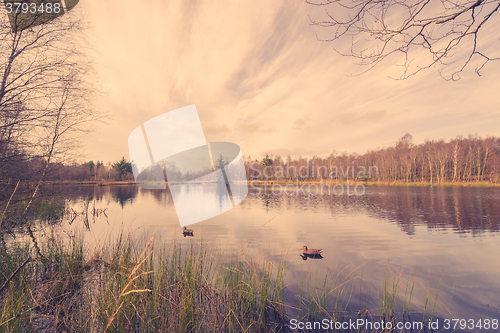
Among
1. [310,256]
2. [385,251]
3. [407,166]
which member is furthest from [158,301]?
[407,166]

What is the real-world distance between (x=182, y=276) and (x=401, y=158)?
79.5m

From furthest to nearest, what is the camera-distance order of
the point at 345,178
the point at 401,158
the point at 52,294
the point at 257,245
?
the point at 345,178
the point at 401,158
the point at 257,245
the point at 52,294

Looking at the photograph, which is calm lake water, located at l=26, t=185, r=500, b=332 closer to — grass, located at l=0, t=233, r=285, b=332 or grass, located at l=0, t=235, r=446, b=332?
grass, located at l=0, t=235, r=446, b=332

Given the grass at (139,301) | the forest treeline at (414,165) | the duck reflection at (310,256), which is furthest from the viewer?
the forest treeline at (414,165)

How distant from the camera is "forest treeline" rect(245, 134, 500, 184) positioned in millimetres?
55781

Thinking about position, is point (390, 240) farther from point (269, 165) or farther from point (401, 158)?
point (269, 165)

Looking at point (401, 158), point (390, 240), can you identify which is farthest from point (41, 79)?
point (401, 158)

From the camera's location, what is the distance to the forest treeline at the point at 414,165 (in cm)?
5578

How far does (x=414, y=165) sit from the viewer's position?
62.9 metres

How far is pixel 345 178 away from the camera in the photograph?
7644 cm

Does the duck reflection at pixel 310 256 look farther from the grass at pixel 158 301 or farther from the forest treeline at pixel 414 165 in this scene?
the forest treeline at pixel 414 165

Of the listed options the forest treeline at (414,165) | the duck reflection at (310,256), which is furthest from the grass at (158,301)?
the forest treeline at (414,165)

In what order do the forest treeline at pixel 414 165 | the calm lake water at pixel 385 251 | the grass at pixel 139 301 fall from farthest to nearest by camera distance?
the forest treeline at pixel 414 165 → the calm lake water at pixel 385 251 → the grass at pixel 139 301

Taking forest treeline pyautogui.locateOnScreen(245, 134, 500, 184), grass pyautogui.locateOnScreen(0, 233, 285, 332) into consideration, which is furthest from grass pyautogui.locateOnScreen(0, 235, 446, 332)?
forest treeline pyautogui.locateOnScreen(245, 134, 500, 184)
